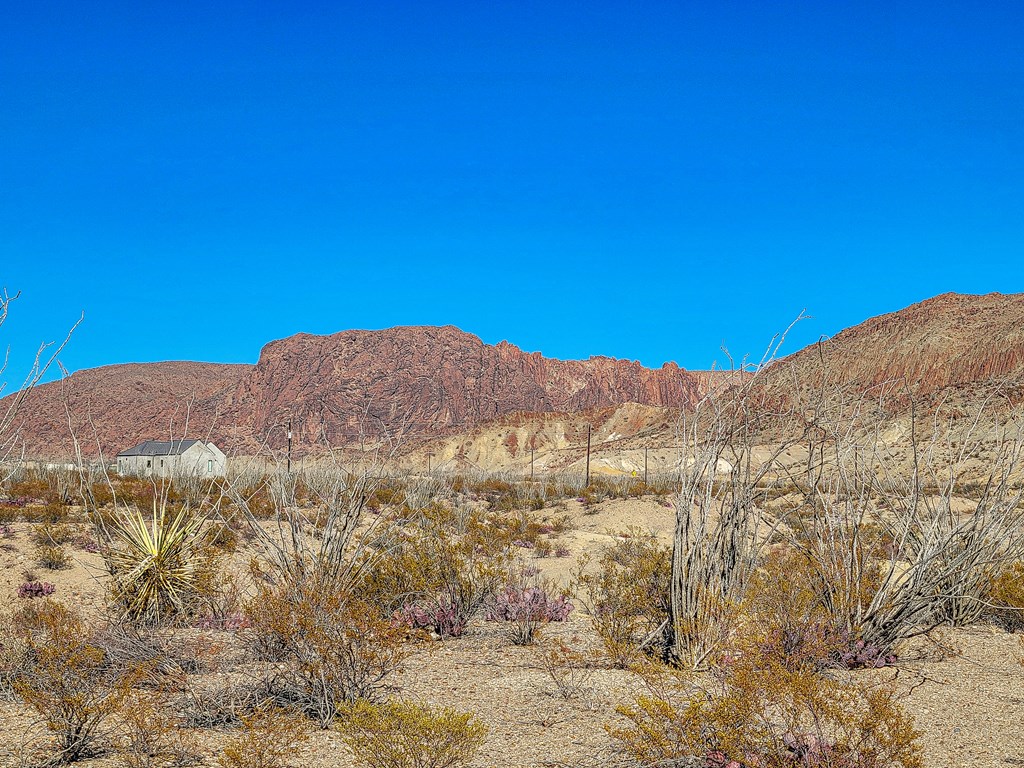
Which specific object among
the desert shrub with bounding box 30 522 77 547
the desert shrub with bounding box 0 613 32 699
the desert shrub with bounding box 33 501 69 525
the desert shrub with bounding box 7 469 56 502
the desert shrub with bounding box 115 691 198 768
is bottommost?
the desert shrub with bounding box 115 691 198 768

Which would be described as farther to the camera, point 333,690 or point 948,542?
point 948,542

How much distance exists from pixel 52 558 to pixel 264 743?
9.21 meters

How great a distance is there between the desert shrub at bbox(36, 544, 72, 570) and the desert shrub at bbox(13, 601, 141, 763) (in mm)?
6614

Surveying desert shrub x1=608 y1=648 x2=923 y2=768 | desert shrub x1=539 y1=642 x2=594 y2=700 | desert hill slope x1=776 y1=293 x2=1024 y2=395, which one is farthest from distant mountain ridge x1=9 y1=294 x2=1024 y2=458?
desert shrub x1=608 y1=648 x2=923 y2=768

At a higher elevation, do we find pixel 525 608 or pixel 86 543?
pixel 86 543

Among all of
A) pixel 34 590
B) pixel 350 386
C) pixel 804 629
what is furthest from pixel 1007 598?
pixel 350 386

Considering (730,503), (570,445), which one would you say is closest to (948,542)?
(730,503)

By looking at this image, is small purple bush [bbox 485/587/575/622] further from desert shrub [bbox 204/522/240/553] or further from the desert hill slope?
the desert hill slope

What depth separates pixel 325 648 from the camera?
587cm

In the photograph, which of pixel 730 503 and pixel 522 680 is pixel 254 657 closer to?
pixel 522 680

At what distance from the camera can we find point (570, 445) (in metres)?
84.8

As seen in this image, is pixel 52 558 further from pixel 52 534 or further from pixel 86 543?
pixel 52 534

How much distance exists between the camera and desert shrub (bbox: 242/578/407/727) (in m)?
5.94

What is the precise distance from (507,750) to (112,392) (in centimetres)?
12833
